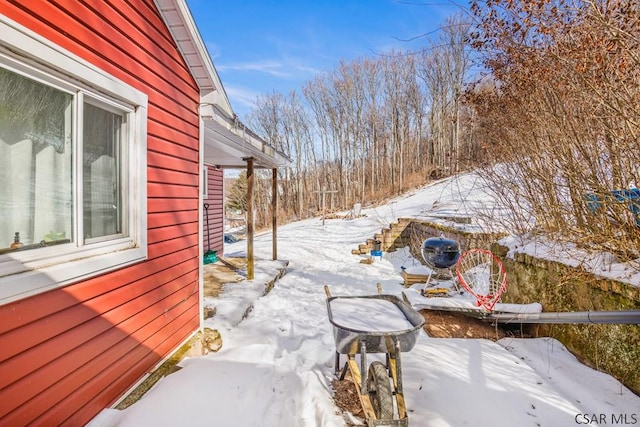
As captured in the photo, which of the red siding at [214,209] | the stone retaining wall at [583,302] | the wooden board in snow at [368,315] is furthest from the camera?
the red siding at [214,209]

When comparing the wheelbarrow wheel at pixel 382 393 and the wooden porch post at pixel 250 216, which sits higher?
the wooden porch post at pixel 250 216

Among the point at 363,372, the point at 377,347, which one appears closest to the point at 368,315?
the point at 377,347

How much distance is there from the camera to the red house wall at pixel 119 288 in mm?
1706

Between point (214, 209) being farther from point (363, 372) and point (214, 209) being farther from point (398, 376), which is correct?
point (398, 376)

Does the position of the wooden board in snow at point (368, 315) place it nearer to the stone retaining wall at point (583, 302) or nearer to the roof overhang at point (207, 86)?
the stone retaining wall at point (583, 302)

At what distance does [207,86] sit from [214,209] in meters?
5.82

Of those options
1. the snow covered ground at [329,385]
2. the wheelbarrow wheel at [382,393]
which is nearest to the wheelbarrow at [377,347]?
the wheelbarrow wheel at [382,393]

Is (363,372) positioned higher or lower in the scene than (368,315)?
lower

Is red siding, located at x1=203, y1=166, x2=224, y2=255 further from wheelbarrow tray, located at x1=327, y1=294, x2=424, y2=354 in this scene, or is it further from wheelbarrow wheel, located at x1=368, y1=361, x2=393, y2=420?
wheelbarrow wheel, located at x1=368, y1=361, x2=393, y2=420

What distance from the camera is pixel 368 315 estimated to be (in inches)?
117

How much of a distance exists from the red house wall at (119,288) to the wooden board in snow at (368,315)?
5.14 ft

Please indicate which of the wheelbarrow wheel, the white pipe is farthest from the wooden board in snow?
the white pipe

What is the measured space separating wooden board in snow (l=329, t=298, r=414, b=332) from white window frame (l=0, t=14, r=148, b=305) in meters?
1.74

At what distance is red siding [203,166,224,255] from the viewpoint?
28.5 feet
